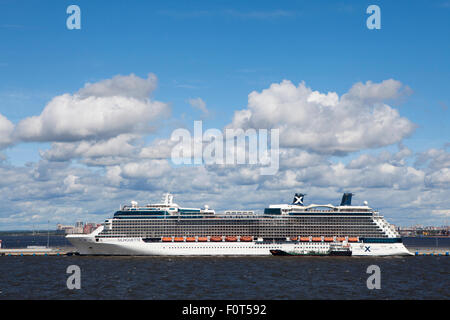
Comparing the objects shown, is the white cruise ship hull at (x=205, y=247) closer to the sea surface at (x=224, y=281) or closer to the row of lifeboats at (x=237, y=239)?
the row of lifeboats at (x=237, y=239)

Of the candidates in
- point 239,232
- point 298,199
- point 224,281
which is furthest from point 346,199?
point 224,281

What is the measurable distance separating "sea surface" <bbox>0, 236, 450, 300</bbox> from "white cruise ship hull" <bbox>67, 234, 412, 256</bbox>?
1893 centimetres

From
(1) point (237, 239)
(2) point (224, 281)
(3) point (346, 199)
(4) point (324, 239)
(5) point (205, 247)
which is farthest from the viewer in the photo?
(3) point (346, 199)

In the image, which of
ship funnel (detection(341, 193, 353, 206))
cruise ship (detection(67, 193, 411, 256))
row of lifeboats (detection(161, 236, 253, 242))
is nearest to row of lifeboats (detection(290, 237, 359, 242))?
cruise ship (detection(67, 193, 411, 256))

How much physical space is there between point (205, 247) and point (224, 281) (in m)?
49.7

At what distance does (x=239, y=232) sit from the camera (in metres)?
129

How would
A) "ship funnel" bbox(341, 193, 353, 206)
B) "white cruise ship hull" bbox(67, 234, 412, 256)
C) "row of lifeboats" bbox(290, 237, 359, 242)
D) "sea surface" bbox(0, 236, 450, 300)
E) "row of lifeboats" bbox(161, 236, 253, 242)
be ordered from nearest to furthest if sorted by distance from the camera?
"sea surface" bbox(0, 236, 450, 300), "white cruise ship hull" bbox(67, 234, 412, 256), "row of lifeboats" bbox(161, 236, 253, 242), "row of lifeboats" bbox(290, 237, 359, 242), "ship funnel" bbox(341, 193, 353, 206)

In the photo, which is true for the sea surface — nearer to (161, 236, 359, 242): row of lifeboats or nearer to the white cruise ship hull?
the white cruise ship hull

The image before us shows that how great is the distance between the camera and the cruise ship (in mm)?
124125

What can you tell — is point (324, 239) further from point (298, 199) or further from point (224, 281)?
point (224, 281)

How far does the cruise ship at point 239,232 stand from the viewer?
124125mm

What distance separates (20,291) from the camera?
65688 millimetres

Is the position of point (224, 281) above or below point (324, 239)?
below
